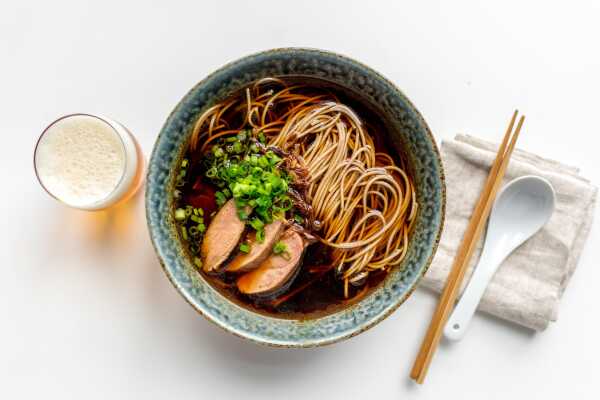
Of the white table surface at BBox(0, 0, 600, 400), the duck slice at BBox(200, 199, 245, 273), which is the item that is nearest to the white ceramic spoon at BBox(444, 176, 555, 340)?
the white table surface at BBox(0, 0, 600, 400)

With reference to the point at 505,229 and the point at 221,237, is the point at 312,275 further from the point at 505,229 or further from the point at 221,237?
the point at 505,229

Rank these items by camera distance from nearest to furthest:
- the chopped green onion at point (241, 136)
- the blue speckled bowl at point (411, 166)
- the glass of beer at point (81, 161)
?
the blue speckled bowl at point (411, 166) < the glass of beer at point (81, 161) < the chopped green onion at point (241, 136)

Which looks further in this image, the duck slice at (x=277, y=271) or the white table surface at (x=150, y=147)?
the white table surface at (x=150, y=147)

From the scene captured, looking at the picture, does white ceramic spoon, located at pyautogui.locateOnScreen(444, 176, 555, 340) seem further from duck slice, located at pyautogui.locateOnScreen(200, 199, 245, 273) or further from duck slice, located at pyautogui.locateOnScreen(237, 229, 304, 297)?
duck slice, located at pyautogui.locateOnScreen(200, 199, 245, 273)

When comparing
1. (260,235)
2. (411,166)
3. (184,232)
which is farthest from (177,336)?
(411,166)

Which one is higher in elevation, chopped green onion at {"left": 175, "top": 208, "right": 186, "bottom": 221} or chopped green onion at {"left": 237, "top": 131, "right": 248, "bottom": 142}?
chopped green onion at {"left": 237, "top": 131, "right": 248, "bottom": 142}

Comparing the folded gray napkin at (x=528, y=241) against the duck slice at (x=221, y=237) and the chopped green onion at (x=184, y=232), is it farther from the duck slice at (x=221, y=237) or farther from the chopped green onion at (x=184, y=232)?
the chopped green onion at (x=184, y=232)

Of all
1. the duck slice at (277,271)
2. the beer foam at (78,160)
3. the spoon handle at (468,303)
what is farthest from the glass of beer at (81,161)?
the spoon handle at (468,303)
